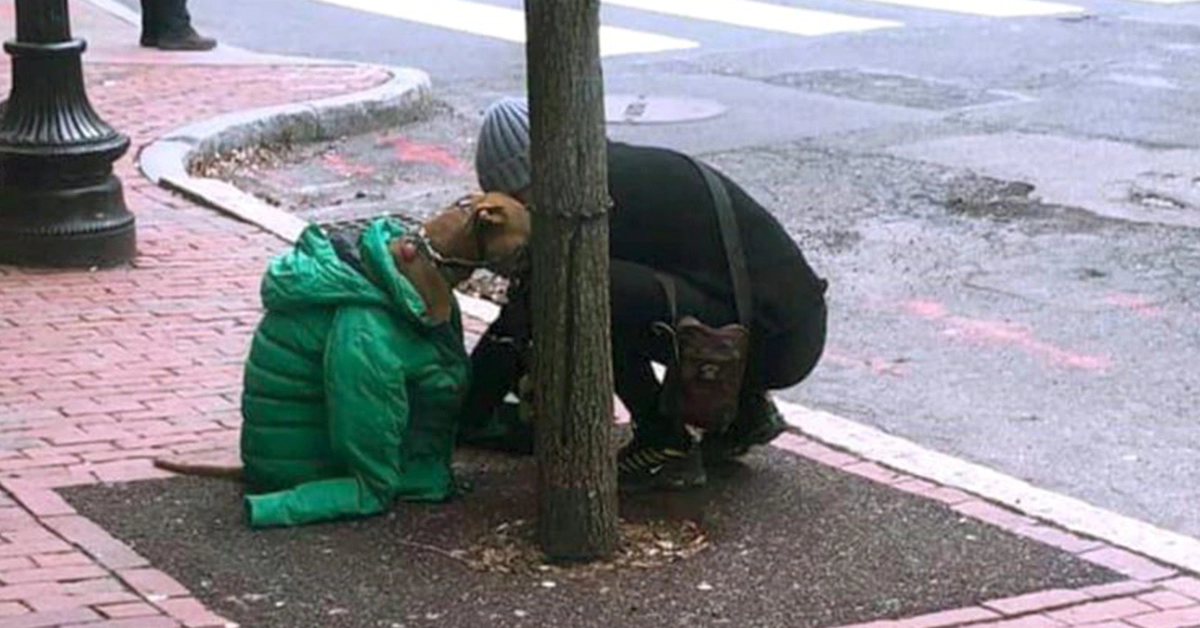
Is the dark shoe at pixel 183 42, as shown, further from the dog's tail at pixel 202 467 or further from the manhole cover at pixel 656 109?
the dog's tail at pixel 202 467

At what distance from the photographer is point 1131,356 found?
782 cm

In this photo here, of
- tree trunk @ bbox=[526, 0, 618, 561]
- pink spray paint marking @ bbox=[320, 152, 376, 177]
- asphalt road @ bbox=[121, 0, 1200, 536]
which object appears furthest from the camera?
pink spray paint marking @ bbox=[320, 152, 376, 177]

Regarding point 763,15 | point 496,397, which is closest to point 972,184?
point 496,397

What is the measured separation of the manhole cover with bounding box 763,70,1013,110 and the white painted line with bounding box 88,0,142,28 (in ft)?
17.3

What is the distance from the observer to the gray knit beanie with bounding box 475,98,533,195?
18.9 feet

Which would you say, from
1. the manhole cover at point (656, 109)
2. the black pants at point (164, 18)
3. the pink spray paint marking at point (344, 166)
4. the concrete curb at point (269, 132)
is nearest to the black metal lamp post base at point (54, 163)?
the concrete curb at point (269, 132)

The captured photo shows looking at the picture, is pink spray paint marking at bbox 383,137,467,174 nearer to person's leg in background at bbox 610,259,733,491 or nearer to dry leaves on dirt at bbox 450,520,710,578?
person's leg in background at bbox 610,259,733,491

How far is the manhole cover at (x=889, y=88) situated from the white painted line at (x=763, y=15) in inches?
92.4

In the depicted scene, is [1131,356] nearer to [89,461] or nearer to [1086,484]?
[1086,484]

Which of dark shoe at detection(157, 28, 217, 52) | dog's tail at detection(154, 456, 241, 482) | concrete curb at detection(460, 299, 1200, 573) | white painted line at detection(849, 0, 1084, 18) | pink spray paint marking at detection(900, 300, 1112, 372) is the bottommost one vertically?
dog's tail at detection(154, 456, 241, 482)

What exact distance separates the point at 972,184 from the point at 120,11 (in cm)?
920

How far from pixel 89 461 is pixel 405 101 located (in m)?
7.04

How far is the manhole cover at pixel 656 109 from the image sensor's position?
42.4 feet

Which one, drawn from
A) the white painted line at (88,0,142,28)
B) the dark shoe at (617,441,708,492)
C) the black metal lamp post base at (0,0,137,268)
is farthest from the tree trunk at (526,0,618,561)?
the white painted line at (88,0,142,28)
